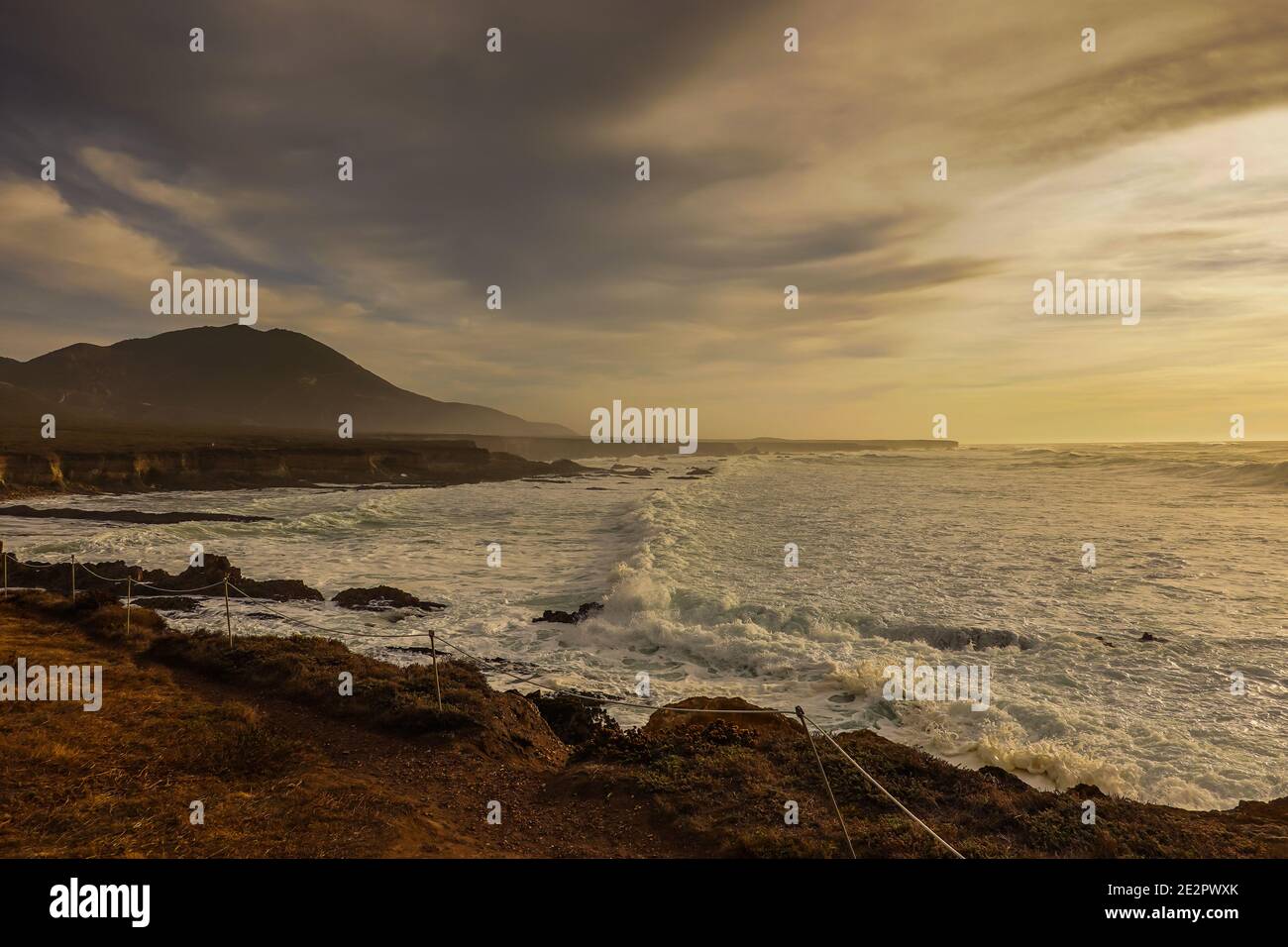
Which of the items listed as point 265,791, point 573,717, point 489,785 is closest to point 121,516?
point 573,717

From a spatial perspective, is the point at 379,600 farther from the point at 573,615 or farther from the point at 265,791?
the point at 265,791

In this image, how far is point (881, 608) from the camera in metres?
15.7

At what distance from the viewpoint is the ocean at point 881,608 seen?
959 centimetres

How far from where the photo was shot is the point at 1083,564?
67.2ft

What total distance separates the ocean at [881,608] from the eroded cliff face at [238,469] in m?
5.44

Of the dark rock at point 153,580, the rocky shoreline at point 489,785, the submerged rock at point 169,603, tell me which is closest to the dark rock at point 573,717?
the rocky shoreline at point 489,785

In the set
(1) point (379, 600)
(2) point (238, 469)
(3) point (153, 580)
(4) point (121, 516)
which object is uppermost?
(2) point (238, 469)

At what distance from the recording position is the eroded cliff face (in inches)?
1542

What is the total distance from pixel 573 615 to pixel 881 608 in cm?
816

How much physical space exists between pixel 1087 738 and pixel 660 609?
942cm

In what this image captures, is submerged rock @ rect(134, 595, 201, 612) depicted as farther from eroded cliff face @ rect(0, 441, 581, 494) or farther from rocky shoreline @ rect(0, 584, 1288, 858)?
eroded cliff face @ rect(0, 441, 581, 494)

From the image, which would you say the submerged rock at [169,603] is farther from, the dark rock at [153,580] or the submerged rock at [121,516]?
the submerged rock at [121,516]
